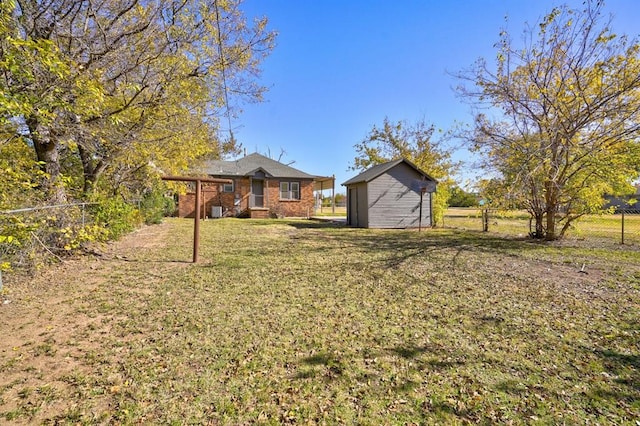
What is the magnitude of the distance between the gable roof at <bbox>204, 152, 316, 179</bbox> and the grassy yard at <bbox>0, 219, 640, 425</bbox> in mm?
15140

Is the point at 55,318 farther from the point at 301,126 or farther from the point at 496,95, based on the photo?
the point at 301,126

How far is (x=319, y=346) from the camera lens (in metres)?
3.31

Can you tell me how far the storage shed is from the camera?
49.7 feet

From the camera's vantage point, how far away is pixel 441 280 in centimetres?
586

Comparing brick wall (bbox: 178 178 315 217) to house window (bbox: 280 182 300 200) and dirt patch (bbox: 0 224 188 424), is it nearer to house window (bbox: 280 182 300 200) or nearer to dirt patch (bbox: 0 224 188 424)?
house window (bbox: 280 182 300 200)

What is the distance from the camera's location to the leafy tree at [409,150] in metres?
20.5

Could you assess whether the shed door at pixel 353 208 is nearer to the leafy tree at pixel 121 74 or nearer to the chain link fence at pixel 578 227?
the chain link fence at pixel 578 227

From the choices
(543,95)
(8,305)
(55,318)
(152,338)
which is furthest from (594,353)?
(543,95)

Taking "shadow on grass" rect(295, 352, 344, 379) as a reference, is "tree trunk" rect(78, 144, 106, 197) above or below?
above

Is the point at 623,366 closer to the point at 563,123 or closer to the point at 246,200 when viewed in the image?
the point at 563,123

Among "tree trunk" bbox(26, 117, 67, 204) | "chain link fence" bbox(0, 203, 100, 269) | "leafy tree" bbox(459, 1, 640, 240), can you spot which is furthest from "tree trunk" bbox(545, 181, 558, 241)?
"tree trunk" bbox(26, 117, 67, 204)

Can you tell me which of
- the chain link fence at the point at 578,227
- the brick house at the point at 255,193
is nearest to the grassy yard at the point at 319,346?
the chain link fence at the point at 578,227

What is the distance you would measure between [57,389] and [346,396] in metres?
2.33

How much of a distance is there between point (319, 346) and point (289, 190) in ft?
63.8
